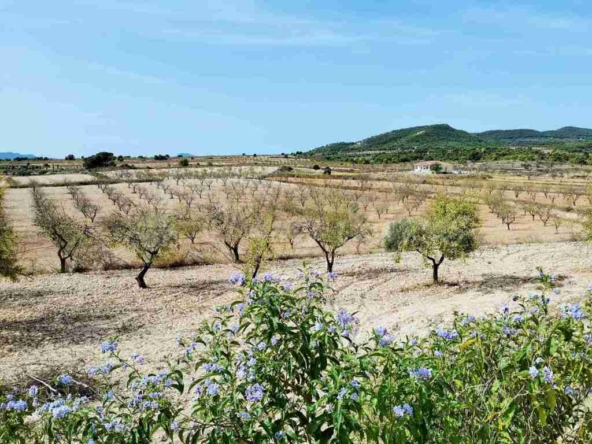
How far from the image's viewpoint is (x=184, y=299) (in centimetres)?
2803

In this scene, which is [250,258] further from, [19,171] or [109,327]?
[19,171]

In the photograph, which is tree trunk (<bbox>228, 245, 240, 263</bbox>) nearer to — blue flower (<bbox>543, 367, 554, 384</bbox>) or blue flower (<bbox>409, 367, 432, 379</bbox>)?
blue flower (<bbox>409, 367, 432, 379</bbox>)

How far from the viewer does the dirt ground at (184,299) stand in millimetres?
19516

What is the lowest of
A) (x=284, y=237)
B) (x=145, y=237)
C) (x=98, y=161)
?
(x=284, y=237)

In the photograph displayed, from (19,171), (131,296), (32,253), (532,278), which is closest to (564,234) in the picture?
(532,278)

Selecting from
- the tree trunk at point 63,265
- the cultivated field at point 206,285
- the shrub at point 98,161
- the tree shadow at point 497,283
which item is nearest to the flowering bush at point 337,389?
the cultivated field at point 206,285

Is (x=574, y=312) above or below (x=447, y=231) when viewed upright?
above

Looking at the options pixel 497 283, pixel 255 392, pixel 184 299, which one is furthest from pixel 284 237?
pixel 255 392

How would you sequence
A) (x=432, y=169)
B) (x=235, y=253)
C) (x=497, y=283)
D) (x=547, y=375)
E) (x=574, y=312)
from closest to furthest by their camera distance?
(x=547, y=375) < (x=574, y=312) < (x=497, y=283) < (x=235, y=253) < (x=432, y=169)

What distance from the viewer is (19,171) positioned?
13025 cm

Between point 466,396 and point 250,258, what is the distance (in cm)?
2684

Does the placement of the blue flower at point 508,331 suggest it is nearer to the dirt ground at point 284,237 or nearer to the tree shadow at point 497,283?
the tree shadow at point 497,283

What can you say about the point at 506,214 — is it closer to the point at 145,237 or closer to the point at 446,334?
the point at 145,237

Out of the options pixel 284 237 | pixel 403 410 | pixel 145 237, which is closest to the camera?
pixel 403 410
